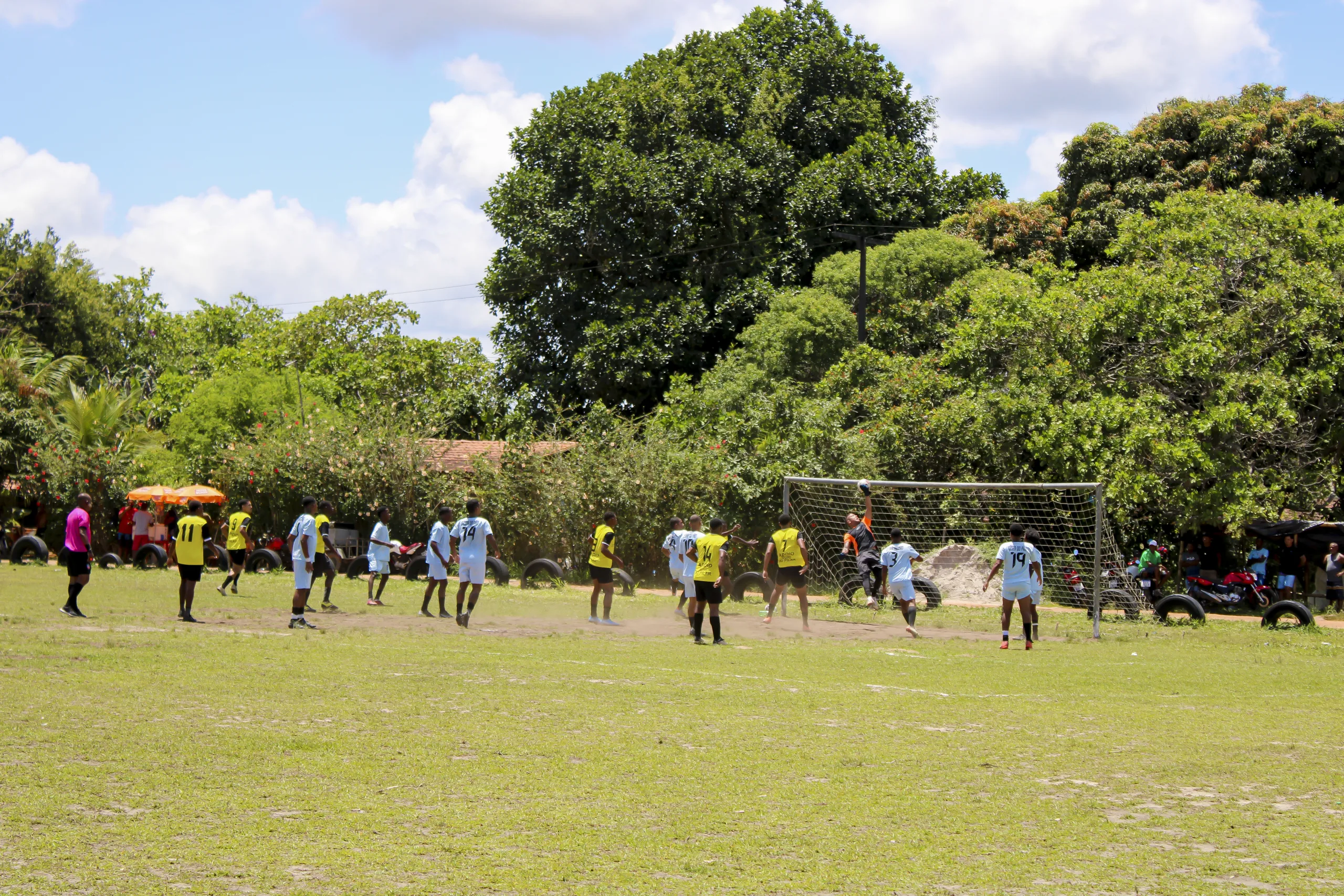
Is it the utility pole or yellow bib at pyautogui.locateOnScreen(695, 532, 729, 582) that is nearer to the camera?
yellow bib at pyautogui.locateOnScreen(695, 532, 729, 582)

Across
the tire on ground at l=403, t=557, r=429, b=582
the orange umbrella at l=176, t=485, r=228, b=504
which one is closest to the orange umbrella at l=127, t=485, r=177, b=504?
the orange umbrella at l=176, t=485, r=228, b=504

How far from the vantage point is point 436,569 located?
56.0 ft

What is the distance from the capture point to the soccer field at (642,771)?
5383 millimetres

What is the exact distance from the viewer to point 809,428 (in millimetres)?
25625

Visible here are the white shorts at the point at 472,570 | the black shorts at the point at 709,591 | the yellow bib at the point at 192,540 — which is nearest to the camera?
the black shorts at the point at 709,591

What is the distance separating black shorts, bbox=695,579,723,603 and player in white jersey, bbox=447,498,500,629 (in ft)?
8.97

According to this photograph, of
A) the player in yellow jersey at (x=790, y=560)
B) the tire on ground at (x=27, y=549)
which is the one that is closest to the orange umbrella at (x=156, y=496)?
the tire on ground at (x=27, y=549)

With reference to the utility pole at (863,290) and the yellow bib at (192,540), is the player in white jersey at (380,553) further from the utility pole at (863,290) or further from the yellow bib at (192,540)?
the utility pole at (863,290)

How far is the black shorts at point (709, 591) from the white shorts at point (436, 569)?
4.15 metres

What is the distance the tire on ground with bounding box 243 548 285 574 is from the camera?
25484 millimetres

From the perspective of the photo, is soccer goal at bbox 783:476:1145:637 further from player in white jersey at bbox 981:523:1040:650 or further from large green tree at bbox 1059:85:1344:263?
large green tree at bbox 1059:85:1344:263

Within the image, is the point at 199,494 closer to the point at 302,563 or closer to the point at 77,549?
the point at 77,549

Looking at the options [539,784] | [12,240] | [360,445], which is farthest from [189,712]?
[12,240]

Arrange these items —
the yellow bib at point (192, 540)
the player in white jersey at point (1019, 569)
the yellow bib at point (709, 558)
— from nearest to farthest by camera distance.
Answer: the yellow bib at point (709, 558), the player in white jersey at point (1019, 569), the yellow bib at point (192, 540)
